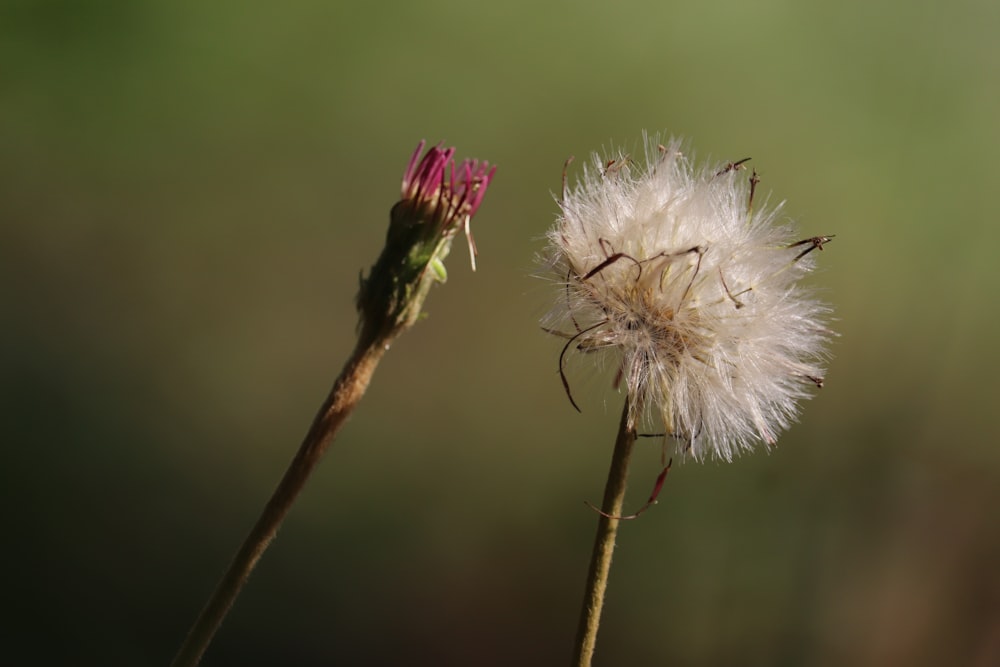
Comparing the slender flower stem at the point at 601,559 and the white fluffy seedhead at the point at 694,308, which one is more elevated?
the white fluffy seedhead at the point at 694,308

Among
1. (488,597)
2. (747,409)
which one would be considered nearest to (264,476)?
(488,597)

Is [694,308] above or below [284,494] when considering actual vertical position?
above

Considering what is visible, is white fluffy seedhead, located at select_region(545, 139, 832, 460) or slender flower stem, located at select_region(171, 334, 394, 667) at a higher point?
white fluffy seedhead, located at select_region(545, 139, 832, 460)

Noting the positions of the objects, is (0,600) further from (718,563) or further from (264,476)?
(718,563)

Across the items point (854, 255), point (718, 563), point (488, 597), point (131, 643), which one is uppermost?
point (854, 255)
